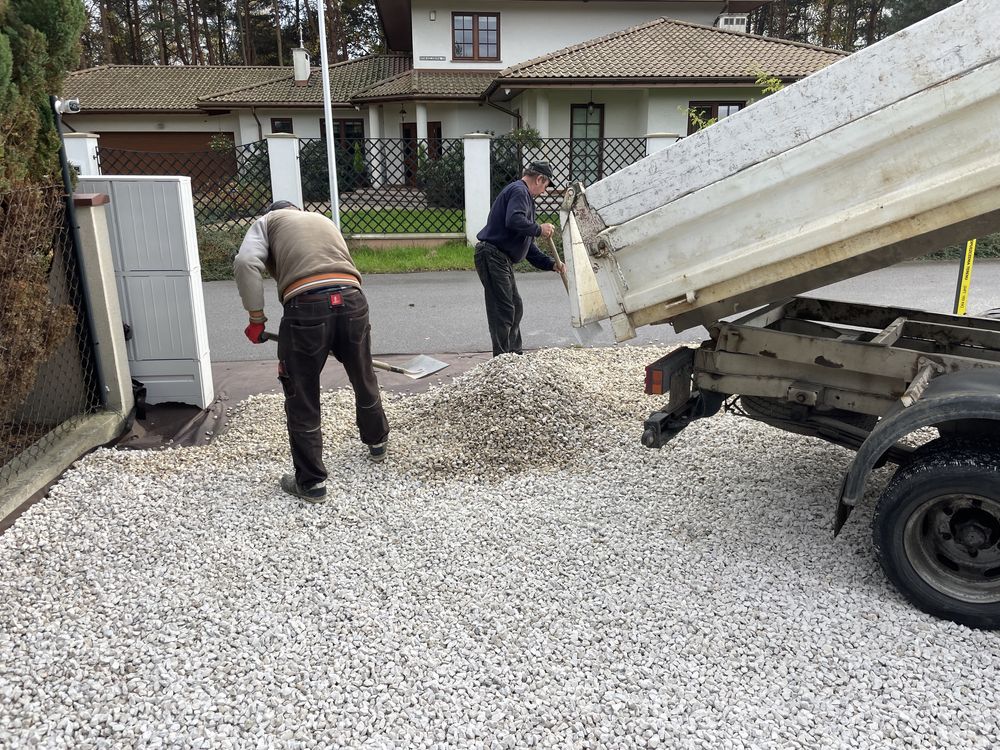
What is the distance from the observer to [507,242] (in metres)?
6.19

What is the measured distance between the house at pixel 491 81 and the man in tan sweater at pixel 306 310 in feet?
43.4

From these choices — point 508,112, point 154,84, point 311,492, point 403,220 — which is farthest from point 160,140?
point 311,492

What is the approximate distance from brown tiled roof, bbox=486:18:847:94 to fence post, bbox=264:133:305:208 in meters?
6.78

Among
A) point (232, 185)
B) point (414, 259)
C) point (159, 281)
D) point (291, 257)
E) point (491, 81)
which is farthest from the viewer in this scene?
point (491, 81)

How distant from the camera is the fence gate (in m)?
5.09

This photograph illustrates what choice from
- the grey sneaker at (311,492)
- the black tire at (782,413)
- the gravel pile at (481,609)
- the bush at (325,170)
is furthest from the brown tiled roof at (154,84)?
the black tire at (782,413)

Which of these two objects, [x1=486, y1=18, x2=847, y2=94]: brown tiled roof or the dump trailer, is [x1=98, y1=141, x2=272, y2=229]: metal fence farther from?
the dump trailer

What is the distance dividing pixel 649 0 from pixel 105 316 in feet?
71.5

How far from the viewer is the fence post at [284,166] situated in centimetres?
1318

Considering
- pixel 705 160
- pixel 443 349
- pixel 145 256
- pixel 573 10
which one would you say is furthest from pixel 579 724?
pixel 573 10

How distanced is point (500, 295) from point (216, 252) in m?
7.83

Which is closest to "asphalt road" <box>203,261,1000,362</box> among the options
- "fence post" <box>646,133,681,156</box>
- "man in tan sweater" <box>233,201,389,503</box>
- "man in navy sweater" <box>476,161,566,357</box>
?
"man in navy sweater" <box>476,161,566,357</box>

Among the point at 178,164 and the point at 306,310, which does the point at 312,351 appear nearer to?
the point at 306,310

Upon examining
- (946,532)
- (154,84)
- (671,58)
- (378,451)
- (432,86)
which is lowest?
(378,451)
